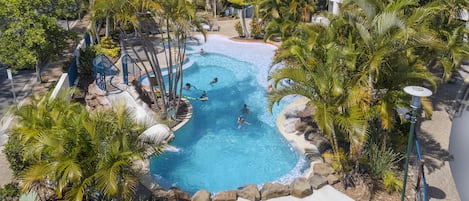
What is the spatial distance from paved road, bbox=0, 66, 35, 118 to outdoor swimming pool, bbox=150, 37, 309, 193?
7.16 meters

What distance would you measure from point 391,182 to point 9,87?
54.7 feet

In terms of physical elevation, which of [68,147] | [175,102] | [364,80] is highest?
[364,80]

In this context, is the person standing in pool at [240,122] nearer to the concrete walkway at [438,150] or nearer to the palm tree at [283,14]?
the concrete walkway at [438,150]

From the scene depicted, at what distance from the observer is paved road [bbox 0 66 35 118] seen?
59.9 feet

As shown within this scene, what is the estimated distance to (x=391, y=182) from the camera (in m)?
12.1

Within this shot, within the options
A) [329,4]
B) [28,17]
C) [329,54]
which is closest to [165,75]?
[28,17]

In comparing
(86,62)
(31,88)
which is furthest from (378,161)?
(31,88)

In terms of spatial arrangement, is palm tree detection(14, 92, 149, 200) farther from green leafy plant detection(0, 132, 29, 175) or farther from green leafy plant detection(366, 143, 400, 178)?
green leafy plant detection(366, 143, 400, 178)

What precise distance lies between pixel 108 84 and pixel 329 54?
405 inches

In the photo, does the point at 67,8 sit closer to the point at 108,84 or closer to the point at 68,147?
the point at 108,84

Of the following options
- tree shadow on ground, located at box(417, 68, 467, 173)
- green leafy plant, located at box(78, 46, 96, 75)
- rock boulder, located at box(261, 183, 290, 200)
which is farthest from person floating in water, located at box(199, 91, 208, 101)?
tree shadow on ground, located at box(417, 68, 467, 173)

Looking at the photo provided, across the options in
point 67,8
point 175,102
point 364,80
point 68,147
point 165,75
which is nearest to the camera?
point 68,147

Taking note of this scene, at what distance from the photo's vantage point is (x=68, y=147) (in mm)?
9289

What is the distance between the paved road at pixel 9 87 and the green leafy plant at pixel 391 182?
1425cm
